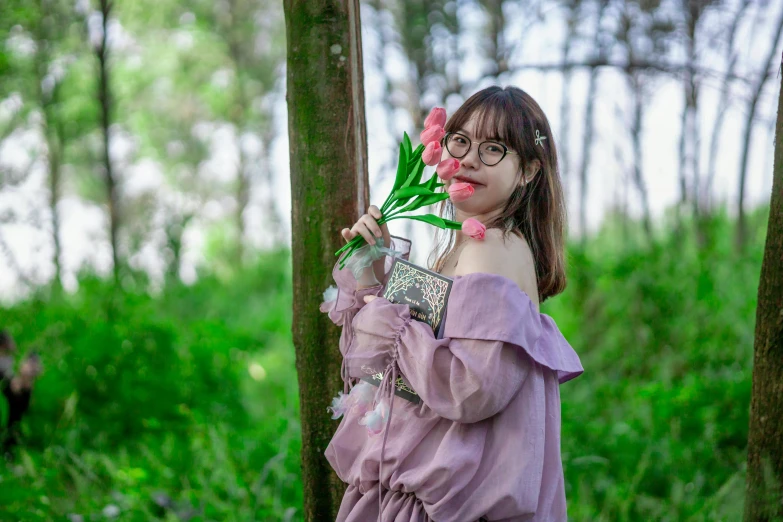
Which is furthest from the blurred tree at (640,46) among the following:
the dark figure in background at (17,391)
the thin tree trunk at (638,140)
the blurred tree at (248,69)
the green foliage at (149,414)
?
the blurred tree at (248,69)

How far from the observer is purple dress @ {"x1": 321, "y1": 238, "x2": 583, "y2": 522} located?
1.53m

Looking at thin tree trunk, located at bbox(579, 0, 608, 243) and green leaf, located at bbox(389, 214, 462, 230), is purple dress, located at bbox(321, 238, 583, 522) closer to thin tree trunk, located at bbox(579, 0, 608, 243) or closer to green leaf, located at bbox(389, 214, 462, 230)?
green leaf, located at bbox(389, 214, 462, 230)

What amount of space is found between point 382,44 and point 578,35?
2.73m

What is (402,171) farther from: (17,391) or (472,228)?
(17,391)

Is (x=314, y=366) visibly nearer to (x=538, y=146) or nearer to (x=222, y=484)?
(x=538, y=146)

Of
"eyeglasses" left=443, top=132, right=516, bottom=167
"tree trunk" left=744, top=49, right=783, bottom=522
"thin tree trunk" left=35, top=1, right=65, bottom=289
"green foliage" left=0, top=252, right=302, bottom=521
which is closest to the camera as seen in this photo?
"eyeglasses" left=443, top=132, right=516, bottom=167

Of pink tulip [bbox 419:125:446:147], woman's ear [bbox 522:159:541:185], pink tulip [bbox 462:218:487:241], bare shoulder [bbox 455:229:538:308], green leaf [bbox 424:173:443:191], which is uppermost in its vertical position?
pink tulip [bbox 419:125:446:147]

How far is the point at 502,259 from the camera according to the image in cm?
163

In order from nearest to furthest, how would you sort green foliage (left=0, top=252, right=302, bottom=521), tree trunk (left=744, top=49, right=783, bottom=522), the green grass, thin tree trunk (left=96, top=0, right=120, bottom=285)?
tree trunk (left=744, top=49, right=783, bottom=522), green foliage (left=0, top=252, right=302, bottom=521), the green grass, thin tree trunk (left=96, top=0, right=120, bottom=285)

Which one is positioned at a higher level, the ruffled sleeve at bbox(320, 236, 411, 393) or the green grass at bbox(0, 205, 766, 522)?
the ruffled sleeve at bbox(320, 236, 411, 393)

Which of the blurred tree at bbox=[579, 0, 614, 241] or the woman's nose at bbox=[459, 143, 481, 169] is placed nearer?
the woman's nose at bbox=[459, 143, 481, 169]

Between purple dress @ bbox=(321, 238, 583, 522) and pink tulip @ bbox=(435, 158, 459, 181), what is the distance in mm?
262

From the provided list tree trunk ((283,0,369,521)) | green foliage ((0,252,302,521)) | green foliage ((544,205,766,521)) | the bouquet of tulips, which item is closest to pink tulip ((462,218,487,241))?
the bouquet of tulips

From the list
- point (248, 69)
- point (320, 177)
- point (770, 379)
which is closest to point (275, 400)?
point (320, 177)
